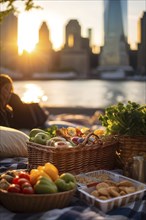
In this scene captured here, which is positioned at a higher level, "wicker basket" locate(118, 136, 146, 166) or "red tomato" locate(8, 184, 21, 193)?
"wicker basket" locate(118, 136, 146, 166)

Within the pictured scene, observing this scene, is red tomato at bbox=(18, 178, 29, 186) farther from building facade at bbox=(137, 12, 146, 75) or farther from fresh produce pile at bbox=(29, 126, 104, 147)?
building facade at bbox=(137, 12, 146, 75)

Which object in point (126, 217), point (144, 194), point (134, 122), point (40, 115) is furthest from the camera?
point (40, 115)

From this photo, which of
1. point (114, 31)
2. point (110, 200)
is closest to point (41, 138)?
point (110, 200)

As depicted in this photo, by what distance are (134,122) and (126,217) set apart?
74cm

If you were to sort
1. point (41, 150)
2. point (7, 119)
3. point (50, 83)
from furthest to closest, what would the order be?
point (50, 83) < point (7, 119) < point (41, 150)

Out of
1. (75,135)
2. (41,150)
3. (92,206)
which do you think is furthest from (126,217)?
(75,135)

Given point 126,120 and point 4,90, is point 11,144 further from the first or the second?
point 126,120

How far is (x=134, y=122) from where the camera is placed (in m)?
2.44

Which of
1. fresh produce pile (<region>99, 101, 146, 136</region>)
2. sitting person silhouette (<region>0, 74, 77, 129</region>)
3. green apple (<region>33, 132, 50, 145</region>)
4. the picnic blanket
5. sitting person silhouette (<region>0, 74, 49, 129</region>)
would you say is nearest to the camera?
the picnic blanket

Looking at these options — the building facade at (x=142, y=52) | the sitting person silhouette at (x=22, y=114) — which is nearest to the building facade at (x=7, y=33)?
the sitting person silhouette at (x=22, y=114)

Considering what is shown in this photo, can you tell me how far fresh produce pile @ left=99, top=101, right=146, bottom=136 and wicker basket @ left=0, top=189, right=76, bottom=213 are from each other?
2.32 feet

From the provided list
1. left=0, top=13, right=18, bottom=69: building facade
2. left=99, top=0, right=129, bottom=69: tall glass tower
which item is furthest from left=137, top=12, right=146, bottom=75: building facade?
left=0, top=13, right=18, bottom=69: building facade

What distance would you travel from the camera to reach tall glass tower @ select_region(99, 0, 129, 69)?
9779 centimetres

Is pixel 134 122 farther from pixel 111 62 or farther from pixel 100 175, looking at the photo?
pixel 111 62
